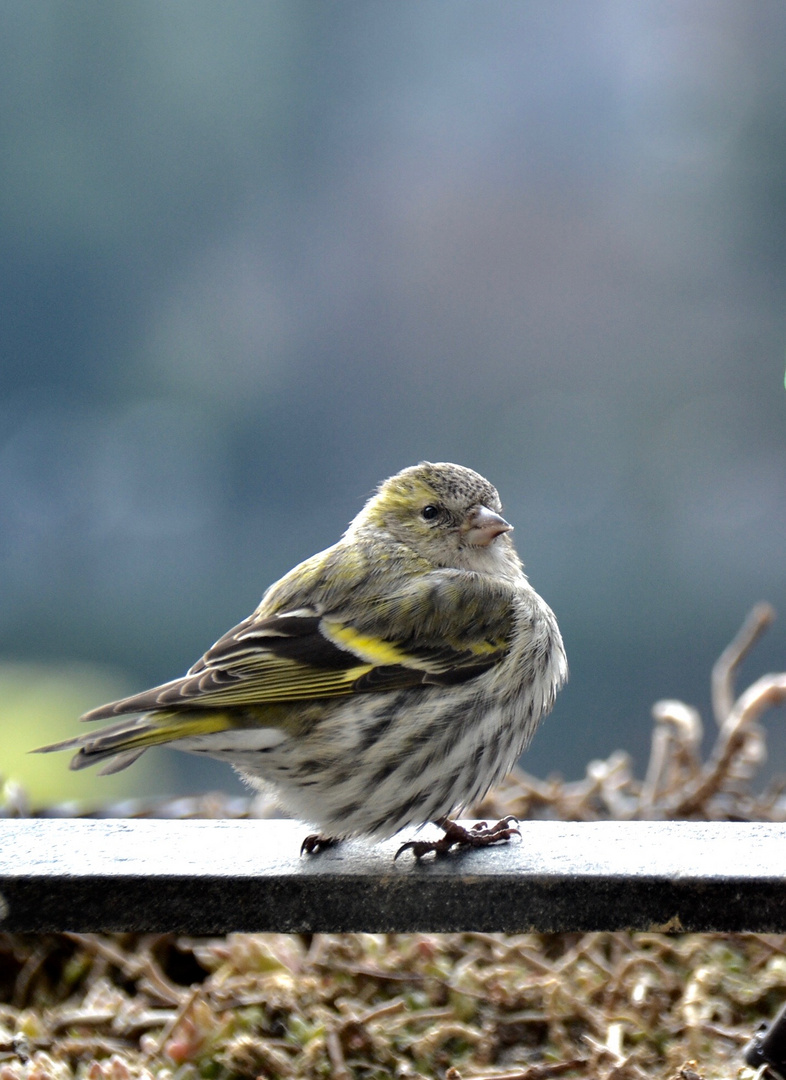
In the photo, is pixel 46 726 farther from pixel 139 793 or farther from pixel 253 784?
pixel 253 784

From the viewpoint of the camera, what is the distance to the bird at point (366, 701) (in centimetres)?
149

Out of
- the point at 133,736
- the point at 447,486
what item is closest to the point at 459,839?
the point at 133,736

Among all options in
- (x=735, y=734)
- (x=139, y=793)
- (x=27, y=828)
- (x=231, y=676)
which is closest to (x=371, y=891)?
(x=231, y=676)

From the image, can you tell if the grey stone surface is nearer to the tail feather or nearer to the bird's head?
the tail feather

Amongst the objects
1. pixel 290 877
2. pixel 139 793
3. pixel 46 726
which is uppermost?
pixel 290 877

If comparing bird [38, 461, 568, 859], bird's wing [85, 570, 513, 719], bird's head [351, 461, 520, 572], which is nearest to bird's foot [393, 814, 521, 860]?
bird [38, 461, 568, 859]

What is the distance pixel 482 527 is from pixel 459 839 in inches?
19.0

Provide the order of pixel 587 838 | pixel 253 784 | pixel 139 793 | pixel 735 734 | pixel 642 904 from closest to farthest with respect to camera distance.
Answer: pixel 642 904 < pixel 587 838 < pixel 253 784 < pixel 735 734 < pixel 139 793

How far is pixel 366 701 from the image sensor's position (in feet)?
5.08

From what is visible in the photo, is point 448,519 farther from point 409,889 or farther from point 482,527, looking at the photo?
point 409,889

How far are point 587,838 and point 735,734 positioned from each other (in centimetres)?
59

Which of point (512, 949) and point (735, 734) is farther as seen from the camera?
point (735, 734)

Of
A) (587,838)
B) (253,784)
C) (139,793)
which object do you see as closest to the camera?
(587,838)

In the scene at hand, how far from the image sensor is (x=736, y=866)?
1.34m
